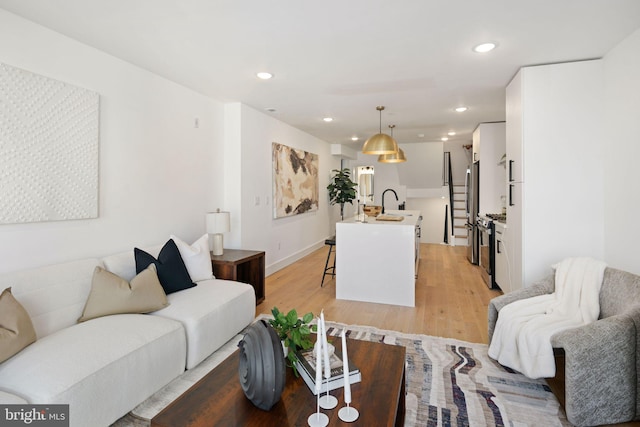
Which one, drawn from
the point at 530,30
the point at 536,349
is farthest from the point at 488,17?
the point at 536,349

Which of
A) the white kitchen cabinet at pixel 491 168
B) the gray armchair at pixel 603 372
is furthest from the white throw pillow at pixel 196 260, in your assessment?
the white kitchen cabinet at pixel 491 168

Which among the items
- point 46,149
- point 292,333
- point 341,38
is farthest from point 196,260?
point 341,38

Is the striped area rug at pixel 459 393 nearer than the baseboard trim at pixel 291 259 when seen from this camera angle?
Yes

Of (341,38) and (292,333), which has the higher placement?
(341,38)

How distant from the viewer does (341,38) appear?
100 inches

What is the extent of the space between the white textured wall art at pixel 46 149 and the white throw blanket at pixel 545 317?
128 inches

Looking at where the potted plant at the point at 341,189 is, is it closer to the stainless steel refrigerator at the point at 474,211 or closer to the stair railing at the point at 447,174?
the stair railing at the point at 447,174

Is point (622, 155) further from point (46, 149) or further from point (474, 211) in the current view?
point (46, 149)

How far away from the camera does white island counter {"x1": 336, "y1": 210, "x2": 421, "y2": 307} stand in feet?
12.6

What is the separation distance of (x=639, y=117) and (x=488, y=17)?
1.36m

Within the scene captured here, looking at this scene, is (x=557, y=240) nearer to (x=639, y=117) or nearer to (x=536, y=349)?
(x=639, y=117)

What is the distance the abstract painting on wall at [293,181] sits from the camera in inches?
209

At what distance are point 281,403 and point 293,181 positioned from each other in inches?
183

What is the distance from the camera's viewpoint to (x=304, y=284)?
15.3 feet
